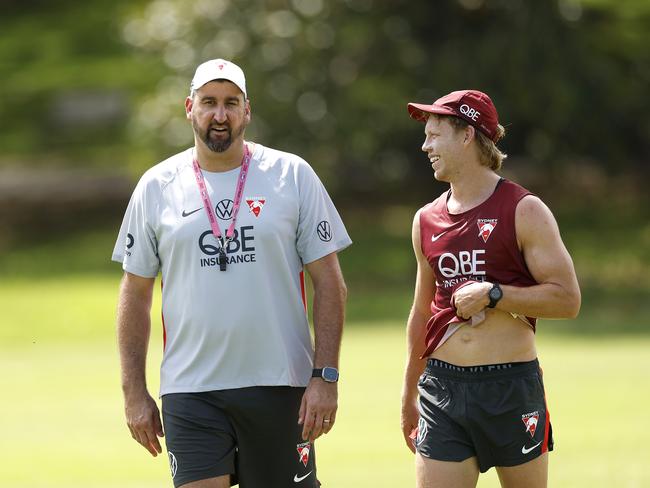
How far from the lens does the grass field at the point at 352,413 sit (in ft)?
36.1

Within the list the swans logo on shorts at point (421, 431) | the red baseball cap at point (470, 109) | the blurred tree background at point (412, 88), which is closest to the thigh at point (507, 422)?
the swans logo on shorts at point (421, 431)

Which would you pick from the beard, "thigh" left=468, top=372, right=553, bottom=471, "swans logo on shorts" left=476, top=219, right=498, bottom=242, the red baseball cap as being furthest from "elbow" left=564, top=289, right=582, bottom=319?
the beard

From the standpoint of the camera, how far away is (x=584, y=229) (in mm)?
35812

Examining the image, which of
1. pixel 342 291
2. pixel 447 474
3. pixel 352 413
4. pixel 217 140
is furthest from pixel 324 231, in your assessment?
pixel 352 413

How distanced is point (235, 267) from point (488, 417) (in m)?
1.28

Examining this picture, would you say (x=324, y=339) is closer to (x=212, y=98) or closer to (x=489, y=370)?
(x=489, y=370)

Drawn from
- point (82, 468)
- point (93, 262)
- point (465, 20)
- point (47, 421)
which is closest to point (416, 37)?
point (465, 20)

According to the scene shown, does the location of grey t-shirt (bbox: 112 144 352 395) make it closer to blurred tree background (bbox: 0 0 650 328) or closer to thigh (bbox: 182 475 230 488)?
thigh (bbox: 182 475 230 488)

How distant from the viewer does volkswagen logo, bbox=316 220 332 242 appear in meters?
6.15

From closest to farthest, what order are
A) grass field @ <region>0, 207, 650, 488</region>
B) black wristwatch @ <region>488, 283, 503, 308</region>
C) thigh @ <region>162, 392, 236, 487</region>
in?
black wristwatch @ <region>488, 283, 503, 308</region> → thigh @ <region>162, 392, 236, 487</region> → grass field @ <region>0, 207, 650, 488</region>

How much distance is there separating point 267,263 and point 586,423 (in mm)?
8060

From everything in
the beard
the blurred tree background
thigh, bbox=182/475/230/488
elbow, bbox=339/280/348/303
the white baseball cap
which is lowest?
→ thigh, bbox=182/475/230/488

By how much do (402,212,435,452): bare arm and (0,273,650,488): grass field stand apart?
3.93 meters

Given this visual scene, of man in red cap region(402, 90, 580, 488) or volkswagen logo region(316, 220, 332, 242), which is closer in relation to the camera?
man in red cap region(402, 90, 580, 488)
